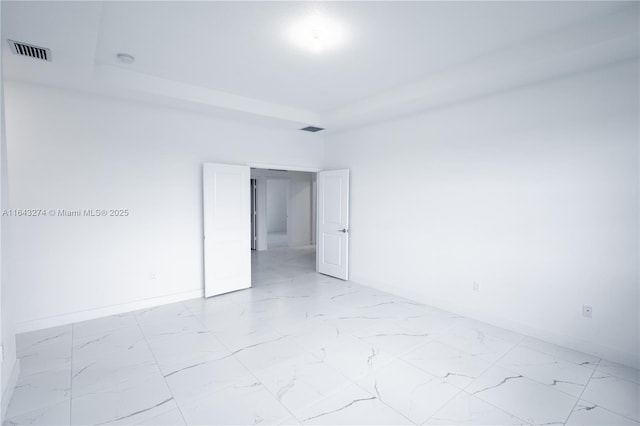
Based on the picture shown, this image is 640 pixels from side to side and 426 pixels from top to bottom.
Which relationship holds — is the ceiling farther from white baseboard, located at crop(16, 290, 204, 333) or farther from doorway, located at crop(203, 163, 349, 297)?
white baseboard, located at crop(16, 290, 204, 333)

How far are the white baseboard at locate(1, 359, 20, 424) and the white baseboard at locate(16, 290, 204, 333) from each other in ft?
3.51

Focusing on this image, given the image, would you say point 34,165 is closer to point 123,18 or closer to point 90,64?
point 90,64

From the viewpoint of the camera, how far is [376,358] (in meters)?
3.03

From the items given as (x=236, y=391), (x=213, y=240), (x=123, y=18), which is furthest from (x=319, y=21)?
(x=213, y=240)

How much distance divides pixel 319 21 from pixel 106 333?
3830 mm

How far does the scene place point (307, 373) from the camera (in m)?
2.76

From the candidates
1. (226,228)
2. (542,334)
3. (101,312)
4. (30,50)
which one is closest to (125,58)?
(30,50)

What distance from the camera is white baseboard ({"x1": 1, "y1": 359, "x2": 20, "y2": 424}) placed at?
226 centimetres

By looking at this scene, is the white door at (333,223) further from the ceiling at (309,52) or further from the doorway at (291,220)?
the ceiling at (309,52)

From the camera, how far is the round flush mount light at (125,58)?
3.26 meters

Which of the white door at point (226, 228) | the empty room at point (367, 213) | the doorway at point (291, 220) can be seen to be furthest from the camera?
the doorway at point (291, 220)

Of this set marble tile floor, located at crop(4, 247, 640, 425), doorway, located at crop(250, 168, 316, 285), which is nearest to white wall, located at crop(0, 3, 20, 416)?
marble tile floor, located at crop(4, 247, 640, 425)

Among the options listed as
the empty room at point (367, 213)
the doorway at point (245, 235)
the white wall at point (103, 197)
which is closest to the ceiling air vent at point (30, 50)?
the empty room at point (367, 213)

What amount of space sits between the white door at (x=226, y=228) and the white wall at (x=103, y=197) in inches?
6.5
